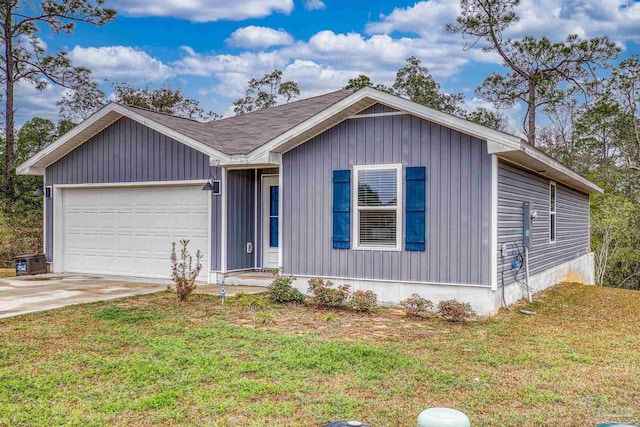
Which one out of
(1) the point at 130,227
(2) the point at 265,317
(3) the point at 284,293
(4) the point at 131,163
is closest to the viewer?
(2) the point at 265,317

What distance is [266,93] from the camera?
2856 cm

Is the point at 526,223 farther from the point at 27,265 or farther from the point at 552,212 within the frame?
the point at 27,265

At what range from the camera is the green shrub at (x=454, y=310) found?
23.7ft

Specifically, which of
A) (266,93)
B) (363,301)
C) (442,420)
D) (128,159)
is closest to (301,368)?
(442,420)

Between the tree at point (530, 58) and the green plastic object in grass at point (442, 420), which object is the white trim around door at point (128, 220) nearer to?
the green plastic object in grass at point (442, 420)

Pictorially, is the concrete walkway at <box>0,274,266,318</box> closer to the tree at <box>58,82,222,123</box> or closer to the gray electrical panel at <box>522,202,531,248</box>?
the gray electrical panel at <box>522,202,531,248</box>

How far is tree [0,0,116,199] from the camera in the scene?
2103cm

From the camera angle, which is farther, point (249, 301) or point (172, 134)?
point (172, 134)

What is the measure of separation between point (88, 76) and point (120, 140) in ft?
46.6

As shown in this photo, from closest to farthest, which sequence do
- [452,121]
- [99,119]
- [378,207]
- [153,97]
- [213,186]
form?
[452,121] → [378,207] → [213,186] → [99,119] → [153,97]

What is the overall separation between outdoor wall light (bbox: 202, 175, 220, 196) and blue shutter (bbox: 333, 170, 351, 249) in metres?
2.68

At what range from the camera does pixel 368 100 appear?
27.8ft

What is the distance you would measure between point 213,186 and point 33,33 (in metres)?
16.3

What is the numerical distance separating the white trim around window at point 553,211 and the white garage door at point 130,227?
757cm
